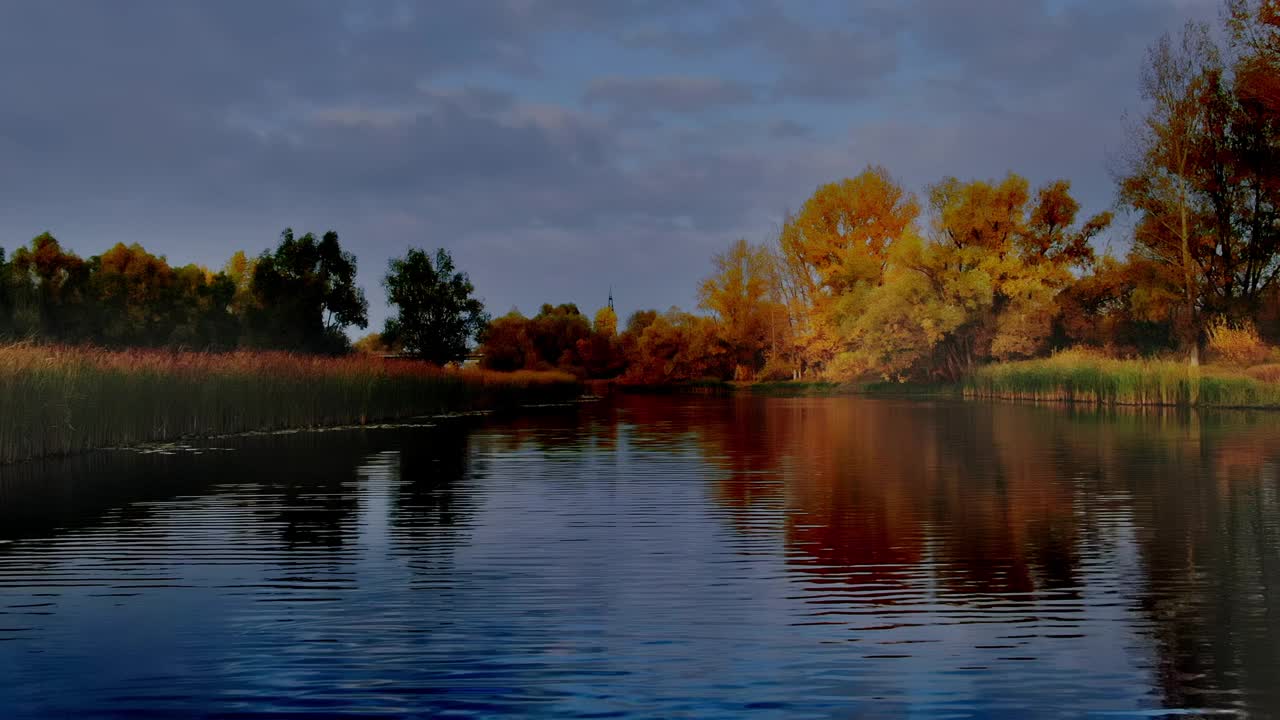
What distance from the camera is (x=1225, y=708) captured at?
462 centimetres

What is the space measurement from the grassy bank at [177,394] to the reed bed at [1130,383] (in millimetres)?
23422

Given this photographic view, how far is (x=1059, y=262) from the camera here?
183ft

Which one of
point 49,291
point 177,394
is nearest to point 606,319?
point 49,291

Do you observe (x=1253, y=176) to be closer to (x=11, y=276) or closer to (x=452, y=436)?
(x=452, y=436)

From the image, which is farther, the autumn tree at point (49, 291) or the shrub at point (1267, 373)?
the autumn tree at point (49, 291)

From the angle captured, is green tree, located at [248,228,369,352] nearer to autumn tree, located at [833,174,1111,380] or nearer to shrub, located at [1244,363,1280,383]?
autumn tree, located at [833,174,1111,380]

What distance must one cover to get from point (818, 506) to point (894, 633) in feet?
19.2

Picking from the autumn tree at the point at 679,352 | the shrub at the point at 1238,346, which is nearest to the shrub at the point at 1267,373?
the shrub at the point at 1238,346

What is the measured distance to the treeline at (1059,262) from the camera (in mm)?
45750

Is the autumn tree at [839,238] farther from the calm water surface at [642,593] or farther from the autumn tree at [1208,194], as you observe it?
the calm water surface at [642,593]

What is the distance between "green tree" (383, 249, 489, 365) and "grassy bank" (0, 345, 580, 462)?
36.1ft

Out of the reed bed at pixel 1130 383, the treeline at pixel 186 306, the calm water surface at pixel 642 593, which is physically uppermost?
the treeline at pixel 186 306

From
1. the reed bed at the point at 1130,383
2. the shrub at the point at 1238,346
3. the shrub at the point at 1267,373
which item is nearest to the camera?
the shrub at the point at 1267,373

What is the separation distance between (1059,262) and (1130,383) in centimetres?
1821
